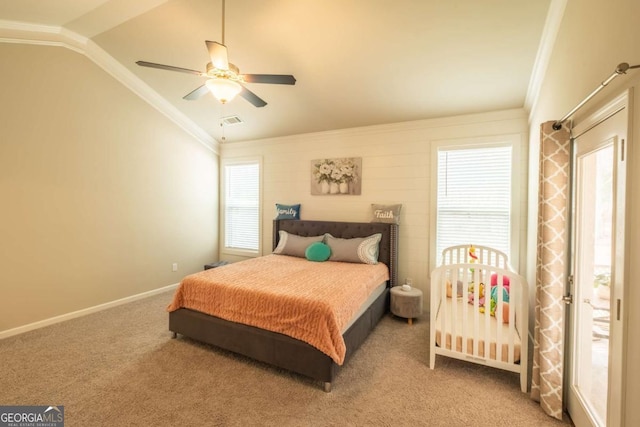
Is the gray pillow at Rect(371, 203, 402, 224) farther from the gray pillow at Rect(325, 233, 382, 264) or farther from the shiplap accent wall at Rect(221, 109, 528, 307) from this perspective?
the gray pillow at Rect(325, 233, 382, 264)

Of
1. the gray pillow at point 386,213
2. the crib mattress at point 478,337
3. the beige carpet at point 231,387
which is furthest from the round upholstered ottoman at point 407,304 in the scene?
the gray pillow at point 386,213

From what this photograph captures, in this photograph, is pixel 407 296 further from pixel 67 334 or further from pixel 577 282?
pixel 67 334

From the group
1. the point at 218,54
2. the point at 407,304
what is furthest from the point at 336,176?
the point at 218,54

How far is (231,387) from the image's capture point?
2174 millimetres

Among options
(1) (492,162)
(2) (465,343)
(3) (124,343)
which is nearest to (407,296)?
(2) (465,343)

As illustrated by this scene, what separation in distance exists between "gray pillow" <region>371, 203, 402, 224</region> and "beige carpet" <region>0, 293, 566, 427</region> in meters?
1.65

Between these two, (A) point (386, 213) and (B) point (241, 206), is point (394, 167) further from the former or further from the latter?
(B) point (241, 206)

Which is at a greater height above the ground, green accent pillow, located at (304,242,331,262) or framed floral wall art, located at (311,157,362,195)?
framed floral wall art, located at (311,157,362,195)

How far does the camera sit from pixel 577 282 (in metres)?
1.79

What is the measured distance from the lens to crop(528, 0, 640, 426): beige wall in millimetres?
1158

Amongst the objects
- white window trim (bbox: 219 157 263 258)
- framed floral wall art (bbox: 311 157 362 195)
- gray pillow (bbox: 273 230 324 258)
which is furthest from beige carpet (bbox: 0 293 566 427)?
white window trim (bbox: 219 157 263 258)

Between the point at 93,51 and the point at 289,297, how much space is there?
3.87 m

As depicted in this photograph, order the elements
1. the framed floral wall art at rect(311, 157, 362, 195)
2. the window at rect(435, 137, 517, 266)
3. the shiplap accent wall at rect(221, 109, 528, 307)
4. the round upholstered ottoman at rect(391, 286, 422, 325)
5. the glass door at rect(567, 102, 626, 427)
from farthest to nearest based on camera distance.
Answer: the framed floral wall art at rect(311, 157, 362, 195)
the shiplap accent wall at rect(221, 109, 528, 307)
the window at rect(435, 137, 517, 266)
the round upholstered ottoman at rect(391, 286, 422, 325)
the glass door at rect(567, 102, 626, 427)

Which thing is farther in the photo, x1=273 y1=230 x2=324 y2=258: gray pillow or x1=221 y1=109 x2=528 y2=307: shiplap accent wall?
x1=273 y1=230 x2=324 y2=258: gray pillow
